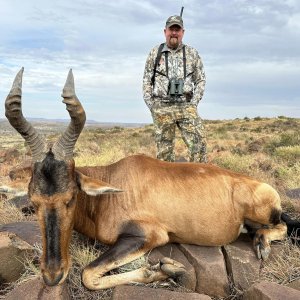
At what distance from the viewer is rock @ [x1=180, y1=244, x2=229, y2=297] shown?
5766 millimetres

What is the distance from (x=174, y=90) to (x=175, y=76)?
0.34m

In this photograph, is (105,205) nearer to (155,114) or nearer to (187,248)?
(187,248)

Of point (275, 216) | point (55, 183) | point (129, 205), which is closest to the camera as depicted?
point (55, 183)

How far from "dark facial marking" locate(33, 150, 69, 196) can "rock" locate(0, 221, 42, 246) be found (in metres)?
1.81

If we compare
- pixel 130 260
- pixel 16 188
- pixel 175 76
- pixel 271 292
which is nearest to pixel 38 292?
pixel 130 260

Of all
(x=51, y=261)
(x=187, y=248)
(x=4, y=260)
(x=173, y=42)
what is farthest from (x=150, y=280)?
(x=173, y=42)

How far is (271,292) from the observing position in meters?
4.86

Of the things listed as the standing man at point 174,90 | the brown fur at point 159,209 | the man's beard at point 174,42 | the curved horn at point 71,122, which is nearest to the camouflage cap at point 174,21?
the standing man at point 174,90

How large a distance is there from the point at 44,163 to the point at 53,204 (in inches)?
18.6

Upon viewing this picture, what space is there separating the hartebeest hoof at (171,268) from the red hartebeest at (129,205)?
0.01 meters

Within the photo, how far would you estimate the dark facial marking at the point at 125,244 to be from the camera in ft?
17.6

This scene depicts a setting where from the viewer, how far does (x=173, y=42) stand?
993 centimetres

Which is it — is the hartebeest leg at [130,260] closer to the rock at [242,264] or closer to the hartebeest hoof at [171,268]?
the hartebeest hoof at [171,268]

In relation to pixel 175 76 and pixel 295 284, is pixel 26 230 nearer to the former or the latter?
pixel 295 284
